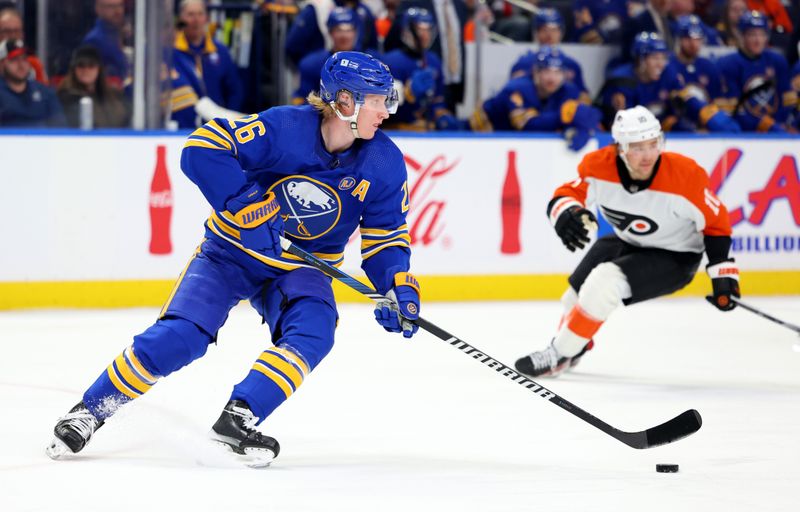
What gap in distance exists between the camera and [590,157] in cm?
527

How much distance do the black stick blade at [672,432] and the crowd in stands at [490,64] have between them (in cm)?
405

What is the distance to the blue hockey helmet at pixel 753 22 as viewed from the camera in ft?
27.8

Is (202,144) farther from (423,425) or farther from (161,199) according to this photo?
(161,199)

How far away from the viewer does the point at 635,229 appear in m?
5.30

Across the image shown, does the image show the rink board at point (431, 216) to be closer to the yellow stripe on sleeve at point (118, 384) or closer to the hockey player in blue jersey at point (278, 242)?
the hockey player in blue jersey at point (278, 242)

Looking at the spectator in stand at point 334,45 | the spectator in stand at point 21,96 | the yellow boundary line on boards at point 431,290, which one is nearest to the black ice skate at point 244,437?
the yellow boundary line on boards at point 431,290

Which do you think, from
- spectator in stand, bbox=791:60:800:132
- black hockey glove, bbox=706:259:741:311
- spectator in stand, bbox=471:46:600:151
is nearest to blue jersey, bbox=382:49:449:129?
spectator in stand, bbox=471:46:600:151

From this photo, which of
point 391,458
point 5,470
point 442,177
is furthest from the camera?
point 442,177

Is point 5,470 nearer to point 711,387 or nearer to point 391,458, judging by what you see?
point 391,458

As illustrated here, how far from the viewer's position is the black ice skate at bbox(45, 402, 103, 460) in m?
3.42

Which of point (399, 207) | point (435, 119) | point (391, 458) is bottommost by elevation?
point (435, 119)

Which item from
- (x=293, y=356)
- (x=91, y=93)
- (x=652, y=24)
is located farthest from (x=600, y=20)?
(x=293, y=356)

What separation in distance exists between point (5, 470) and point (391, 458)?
1.00 metres

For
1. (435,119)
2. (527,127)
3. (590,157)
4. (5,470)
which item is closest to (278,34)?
(435,119)
